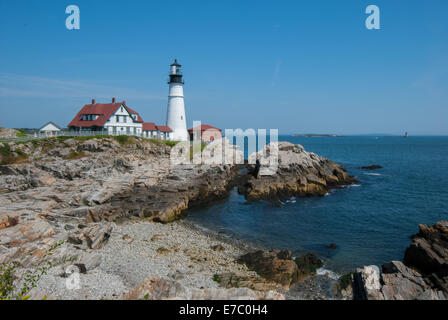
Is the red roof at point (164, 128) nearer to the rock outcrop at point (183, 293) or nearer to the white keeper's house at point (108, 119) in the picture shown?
the white keeper's house at point (108, 119)

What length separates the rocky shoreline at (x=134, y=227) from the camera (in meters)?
12.7

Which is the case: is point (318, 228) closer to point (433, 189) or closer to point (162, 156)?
point (433, 189)

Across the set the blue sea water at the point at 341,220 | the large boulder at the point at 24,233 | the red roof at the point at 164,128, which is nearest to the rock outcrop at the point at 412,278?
the blue sea water at the point at 341,220

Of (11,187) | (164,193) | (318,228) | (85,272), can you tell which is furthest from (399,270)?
(11,187)

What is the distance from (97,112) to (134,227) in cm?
3531

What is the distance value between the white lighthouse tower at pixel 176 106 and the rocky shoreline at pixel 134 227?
15179mm

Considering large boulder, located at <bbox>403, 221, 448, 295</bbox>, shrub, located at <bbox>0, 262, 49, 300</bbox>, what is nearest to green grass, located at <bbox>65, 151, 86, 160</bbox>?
shrub, located at <bbox>0, 262, 49, 300</bbox>

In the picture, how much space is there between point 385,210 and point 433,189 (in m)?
15.3

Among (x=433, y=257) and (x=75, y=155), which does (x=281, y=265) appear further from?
(x=75, y=155)

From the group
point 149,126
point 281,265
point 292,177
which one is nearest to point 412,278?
point 281,265

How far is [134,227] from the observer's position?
69.4 ft

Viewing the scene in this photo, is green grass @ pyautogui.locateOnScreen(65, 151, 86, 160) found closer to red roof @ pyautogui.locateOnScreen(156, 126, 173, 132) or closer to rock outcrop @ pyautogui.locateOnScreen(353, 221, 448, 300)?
red roof @ pyautogui.locateOnScreen(156, 126, 173, 132)
